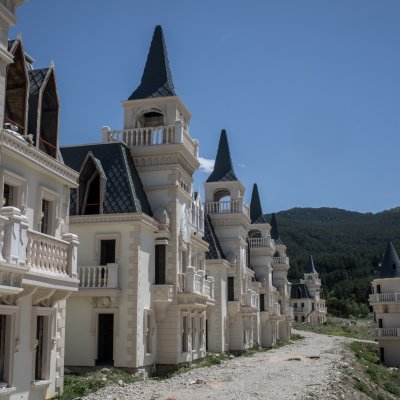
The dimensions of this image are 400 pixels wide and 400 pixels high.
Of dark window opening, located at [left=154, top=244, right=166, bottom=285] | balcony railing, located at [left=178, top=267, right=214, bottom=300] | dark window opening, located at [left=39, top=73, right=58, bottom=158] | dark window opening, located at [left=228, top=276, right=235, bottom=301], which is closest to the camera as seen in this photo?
dark window opening, located at [left=39, top=73, right=58, bottom=158]

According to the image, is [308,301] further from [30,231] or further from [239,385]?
[30,231]

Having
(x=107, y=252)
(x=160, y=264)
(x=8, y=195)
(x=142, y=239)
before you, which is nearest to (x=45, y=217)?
(x=8, y=195)

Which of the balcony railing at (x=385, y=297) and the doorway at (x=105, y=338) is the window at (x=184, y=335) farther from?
the balcony railing at (x=385, y=297)

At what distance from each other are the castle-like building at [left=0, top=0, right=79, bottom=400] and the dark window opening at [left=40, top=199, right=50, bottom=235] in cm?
3

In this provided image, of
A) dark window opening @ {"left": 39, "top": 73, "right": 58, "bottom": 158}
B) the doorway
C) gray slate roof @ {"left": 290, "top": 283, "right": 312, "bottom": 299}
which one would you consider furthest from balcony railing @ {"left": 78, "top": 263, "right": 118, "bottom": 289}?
gray slate roof @ {"left": 290, "top": 283, "right": 312, "bottom": 299}

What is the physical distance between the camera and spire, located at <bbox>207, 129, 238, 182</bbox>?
163ft

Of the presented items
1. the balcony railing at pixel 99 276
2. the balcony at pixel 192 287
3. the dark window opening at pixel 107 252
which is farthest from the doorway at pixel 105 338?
the balcony at pixel 192 287

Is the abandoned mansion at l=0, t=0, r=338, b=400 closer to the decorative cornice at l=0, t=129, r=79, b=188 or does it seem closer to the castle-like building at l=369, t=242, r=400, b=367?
the decorative cornice at l=0, t=129, r=79, b=188

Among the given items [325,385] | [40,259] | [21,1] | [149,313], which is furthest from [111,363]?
[21,1]

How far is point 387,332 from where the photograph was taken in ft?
196

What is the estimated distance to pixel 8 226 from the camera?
13273 mm

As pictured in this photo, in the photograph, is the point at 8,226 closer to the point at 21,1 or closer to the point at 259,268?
the point at 21,1

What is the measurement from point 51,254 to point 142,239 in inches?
456

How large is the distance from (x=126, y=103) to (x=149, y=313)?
11.9 m
